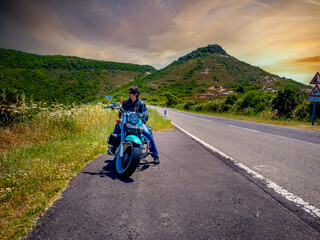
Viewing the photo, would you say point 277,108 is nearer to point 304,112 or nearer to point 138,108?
point 304,112

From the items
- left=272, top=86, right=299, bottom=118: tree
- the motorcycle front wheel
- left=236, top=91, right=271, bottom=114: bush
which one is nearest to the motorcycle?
the motorcycle front wheel

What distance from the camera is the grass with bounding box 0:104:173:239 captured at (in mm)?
2133

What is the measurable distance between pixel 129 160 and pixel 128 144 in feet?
1.01

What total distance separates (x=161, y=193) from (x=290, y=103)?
18.4 m

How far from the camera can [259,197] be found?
2.47 m

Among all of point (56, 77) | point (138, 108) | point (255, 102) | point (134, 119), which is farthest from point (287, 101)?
point (56, 77)

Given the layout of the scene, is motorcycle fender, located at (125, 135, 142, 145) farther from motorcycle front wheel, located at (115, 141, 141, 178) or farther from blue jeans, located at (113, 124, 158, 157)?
blue jeans, located at (113, 124, 158, 157)

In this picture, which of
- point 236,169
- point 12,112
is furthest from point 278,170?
point 12,112

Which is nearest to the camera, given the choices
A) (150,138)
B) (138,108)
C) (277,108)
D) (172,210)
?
(172,210)

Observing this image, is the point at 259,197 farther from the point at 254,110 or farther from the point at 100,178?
the point at 254,110

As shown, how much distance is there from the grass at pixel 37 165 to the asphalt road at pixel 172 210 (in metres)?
0.21

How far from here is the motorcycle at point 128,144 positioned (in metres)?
3.16

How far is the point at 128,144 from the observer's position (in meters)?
3.38

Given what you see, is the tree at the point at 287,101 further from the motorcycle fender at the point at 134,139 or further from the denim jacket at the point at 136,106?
the motorcycle fender at the point at 134,139
